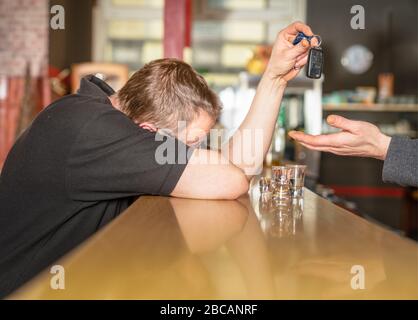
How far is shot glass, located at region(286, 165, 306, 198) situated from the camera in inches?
62.6

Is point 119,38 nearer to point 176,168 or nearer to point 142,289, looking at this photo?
point 176,168

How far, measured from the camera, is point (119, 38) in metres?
7.87

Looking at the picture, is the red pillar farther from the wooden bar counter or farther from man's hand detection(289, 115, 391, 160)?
the wooden bar counter

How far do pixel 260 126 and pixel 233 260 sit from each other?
90 cm

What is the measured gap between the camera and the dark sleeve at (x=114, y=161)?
1.26 m

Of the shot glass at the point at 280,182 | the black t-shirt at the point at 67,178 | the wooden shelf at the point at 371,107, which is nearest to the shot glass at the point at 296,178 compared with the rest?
the shot glass at the point at 280,182

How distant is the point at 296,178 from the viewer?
1611 millimetres

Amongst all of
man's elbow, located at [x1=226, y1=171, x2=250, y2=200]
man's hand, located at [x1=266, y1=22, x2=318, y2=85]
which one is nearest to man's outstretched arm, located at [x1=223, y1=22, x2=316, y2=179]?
man's hand, located at [x1=266, y1=22, x2=318, y2=85]

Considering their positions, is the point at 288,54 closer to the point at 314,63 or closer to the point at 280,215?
the point at 314,63

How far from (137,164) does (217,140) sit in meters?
1.90

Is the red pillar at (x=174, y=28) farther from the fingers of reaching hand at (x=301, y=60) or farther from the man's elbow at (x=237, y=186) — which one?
the man's elbow at (x=237, y=186)

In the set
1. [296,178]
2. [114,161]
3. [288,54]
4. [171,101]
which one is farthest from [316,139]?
[114,161]

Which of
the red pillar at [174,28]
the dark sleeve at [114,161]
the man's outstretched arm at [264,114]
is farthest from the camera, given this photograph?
the red pillar at [174,28]

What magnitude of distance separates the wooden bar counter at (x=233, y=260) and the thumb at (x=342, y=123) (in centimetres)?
31
